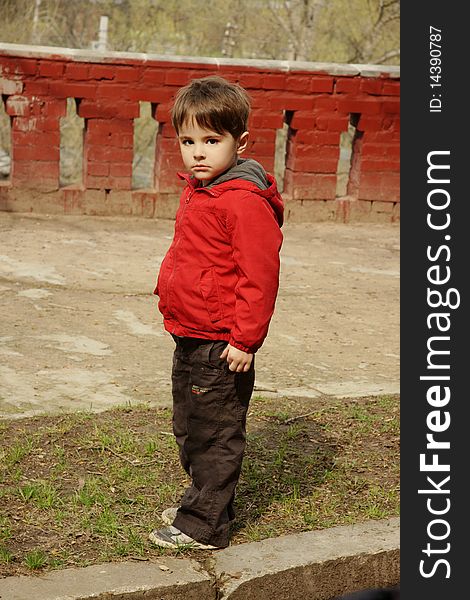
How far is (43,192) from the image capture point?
33.7 feet

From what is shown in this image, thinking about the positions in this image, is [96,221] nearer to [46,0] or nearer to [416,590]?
[416,590]

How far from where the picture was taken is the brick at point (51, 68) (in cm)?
1008

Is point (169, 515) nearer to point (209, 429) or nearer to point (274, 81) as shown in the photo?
point (209, 429)

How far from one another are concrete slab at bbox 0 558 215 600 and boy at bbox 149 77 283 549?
7.1 inches

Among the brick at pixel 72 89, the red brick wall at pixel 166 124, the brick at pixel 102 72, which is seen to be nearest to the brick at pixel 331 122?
the red brick wall at pixel 166 124

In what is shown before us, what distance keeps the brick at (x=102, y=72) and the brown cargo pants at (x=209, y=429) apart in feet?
22.3

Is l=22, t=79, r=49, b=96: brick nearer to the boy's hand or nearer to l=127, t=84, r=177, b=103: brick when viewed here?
l=127, t=84, r=177, b=103: brick

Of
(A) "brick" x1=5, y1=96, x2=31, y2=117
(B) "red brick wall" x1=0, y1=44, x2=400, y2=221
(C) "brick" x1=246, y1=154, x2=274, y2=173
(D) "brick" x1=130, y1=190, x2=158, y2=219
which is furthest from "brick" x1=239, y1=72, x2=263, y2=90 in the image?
(A) "brick" x1=5, y1=96, x2=31, y2=117

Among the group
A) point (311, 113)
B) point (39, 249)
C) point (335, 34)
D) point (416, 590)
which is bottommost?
point (416, 590)

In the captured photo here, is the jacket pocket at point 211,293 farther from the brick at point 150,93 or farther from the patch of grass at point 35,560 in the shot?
the brick at point 150,93

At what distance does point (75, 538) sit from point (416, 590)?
46.6 inches

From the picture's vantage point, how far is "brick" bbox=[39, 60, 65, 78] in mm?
10078

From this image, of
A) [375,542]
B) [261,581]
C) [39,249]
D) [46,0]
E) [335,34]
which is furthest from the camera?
[46,0]

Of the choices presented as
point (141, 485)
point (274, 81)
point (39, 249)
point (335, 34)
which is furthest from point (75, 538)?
point (335, 34)
